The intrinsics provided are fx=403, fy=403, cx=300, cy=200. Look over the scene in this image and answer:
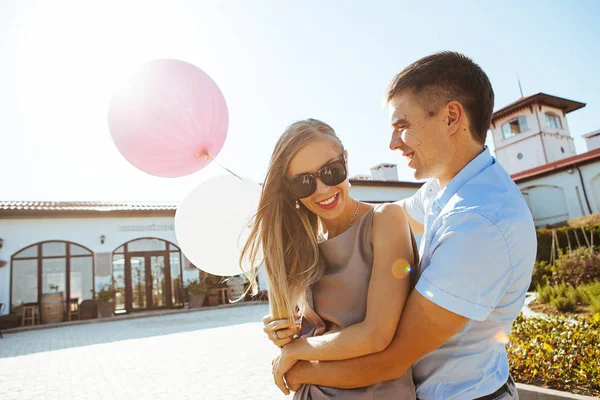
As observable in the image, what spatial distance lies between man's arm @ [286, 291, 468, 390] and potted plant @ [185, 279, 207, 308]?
17568 millimetres

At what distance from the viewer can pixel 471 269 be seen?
1073mm

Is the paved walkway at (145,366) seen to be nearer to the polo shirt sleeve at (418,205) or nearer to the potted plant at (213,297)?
the polo shirt sleeve at (418,205)

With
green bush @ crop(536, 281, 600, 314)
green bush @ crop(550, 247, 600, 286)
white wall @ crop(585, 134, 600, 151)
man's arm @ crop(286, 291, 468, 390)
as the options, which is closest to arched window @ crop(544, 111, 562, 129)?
white wall @ crop(585, 134, 600, 151)

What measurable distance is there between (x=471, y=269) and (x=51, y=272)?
62.6 ft

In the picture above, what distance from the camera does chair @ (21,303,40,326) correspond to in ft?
49.9

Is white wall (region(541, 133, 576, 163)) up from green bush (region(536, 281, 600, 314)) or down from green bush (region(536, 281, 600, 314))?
up

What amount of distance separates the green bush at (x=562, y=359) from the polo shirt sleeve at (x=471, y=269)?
119 inches

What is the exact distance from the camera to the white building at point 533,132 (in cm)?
3045

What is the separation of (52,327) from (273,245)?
1665 centimetres

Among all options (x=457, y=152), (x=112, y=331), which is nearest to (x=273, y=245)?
(x=457, y=152)

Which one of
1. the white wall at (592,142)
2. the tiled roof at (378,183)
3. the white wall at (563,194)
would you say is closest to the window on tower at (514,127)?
the white wall at (592,142)

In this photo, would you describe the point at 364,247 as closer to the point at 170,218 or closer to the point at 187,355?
the point at 187,355

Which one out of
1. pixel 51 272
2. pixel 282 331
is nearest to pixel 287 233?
pixel 282 331

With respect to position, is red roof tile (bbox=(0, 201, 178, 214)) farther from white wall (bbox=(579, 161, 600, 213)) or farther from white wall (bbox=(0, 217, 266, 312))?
white wall (bbox=(579, 161, 600, 213))
